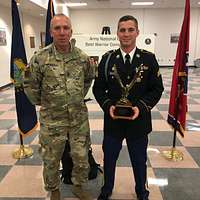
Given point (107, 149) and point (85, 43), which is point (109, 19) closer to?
point (85, 43)

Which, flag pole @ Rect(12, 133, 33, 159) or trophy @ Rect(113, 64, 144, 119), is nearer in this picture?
trophy @ Rect(113, 64, 144, 119)

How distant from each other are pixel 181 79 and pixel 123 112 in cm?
138

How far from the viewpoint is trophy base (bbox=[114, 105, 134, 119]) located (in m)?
1.67

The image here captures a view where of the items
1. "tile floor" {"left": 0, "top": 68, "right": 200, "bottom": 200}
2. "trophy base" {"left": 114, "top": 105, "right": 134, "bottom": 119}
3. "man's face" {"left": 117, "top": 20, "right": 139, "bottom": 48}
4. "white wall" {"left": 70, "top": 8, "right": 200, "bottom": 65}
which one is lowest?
"tile floor" {"left": 0, "top": 68, "right": 200, "bottom": 200}

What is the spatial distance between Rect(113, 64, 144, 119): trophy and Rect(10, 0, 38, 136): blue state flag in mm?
1468

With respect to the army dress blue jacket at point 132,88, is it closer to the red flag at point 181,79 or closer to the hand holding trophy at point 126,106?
the hand holding trophy at point 126,106

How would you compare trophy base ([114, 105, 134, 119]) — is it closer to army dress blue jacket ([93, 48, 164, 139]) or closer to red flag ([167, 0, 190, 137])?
army dress blue jacket ([93, 48, 164, 139])

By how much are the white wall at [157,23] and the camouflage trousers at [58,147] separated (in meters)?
12.2

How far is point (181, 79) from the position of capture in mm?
2768

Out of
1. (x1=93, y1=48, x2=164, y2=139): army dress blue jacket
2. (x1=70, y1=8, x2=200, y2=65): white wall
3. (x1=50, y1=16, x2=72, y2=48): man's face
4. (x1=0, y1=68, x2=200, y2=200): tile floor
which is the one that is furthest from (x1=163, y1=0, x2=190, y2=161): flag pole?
(x1=70, y1=8, x2=200, y2=65): white wall

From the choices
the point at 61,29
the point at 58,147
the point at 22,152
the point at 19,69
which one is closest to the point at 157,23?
the point at 19,69

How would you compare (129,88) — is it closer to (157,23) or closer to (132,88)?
(132,88)

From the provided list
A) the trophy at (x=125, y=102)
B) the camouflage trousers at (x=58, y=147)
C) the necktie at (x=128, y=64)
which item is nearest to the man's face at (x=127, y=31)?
the necktie at (x=128, y=64)

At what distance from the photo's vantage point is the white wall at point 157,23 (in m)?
13.5
